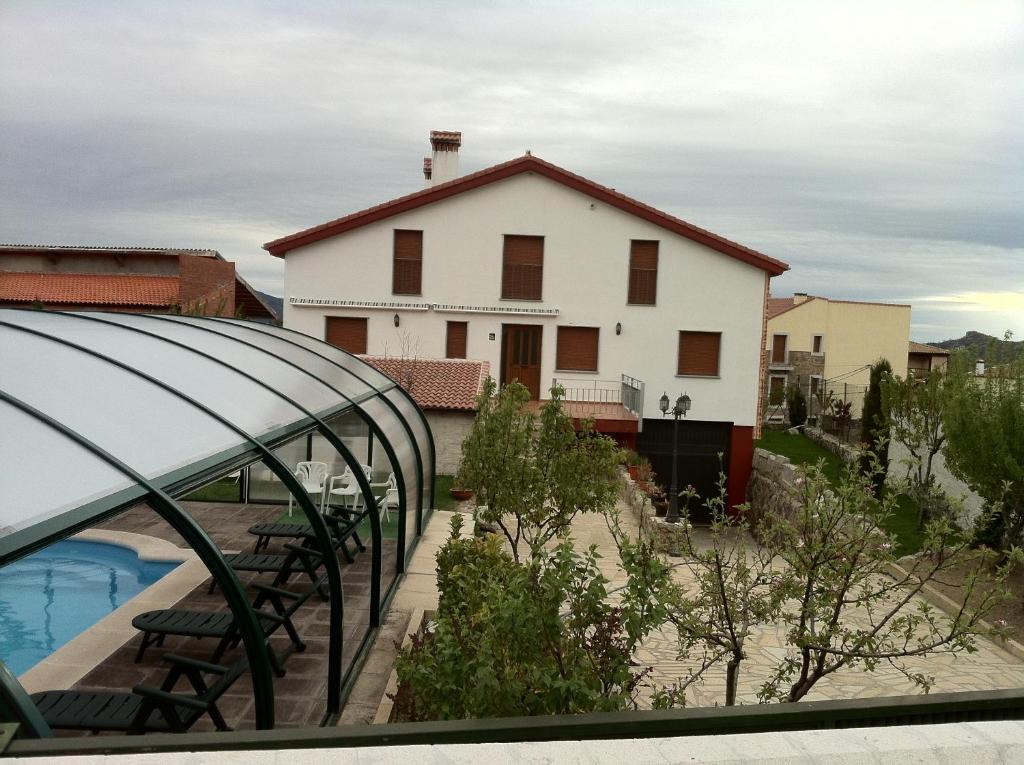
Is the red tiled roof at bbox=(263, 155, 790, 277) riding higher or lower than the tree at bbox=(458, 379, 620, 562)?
higher

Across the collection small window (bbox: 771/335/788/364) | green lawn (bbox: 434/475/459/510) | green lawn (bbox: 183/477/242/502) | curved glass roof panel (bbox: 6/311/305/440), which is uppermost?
small window (bbox: 771/335/788/364)

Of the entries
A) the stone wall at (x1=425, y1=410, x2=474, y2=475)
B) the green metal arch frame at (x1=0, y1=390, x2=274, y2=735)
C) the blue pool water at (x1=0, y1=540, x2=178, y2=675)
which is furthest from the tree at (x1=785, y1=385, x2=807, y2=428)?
the green metal arch frame at (x1=0, y1=390, x2=274, y2=735)

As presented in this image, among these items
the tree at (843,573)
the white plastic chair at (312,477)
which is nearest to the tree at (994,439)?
the tree at (843,573)

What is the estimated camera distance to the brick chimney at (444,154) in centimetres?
2600

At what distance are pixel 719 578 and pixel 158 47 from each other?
38.5 ft

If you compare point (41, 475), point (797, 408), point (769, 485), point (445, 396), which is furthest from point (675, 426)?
point (797, 408)

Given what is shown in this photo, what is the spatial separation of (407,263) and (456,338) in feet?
8.21

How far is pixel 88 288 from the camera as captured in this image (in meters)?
28.3

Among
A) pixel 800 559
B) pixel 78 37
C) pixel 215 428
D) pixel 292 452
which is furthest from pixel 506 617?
pixel 78 37

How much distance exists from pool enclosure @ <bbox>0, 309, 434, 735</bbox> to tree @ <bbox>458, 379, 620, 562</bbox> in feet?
3.10

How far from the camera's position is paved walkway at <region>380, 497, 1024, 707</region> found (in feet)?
26.2

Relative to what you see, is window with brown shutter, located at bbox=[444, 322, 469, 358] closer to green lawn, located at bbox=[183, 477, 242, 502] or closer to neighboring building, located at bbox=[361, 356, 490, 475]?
neighboring building, located at bbox=[361, 356, 490, 475]

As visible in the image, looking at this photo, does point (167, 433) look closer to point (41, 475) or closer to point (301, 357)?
point (41, 475)

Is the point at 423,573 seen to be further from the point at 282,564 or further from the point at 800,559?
the point at 800,559
